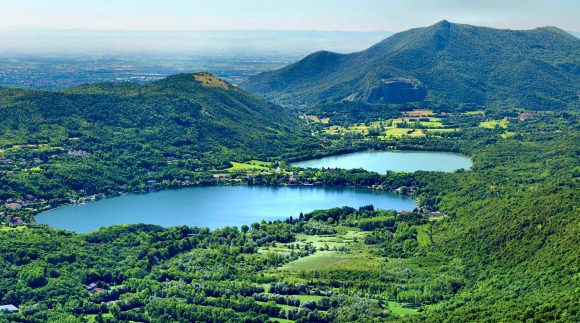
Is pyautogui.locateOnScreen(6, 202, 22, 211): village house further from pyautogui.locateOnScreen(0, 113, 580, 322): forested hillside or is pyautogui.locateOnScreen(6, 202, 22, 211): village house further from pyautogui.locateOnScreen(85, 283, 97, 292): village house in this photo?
pyautogui.locateOnScreen(85, 283, 97, 292): village house

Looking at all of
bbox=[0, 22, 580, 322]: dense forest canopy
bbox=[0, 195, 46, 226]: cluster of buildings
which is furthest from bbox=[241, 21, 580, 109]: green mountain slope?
bbox=[0, 195, 46, 226]: cluster of buildings

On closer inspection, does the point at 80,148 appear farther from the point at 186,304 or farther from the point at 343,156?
the point at 186,304

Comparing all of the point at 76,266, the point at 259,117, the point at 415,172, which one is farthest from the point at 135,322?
the point at 259,117

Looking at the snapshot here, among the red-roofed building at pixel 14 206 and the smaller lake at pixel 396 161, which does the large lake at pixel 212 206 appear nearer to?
the red-roofed building at pixel 14 206

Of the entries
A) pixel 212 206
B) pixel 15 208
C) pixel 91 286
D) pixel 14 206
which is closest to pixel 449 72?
pixel 212 206

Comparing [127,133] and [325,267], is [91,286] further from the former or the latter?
[127,133]

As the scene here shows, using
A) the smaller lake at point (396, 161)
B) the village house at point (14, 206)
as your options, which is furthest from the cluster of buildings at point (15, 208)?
the smaller lake at point (396, 161)
